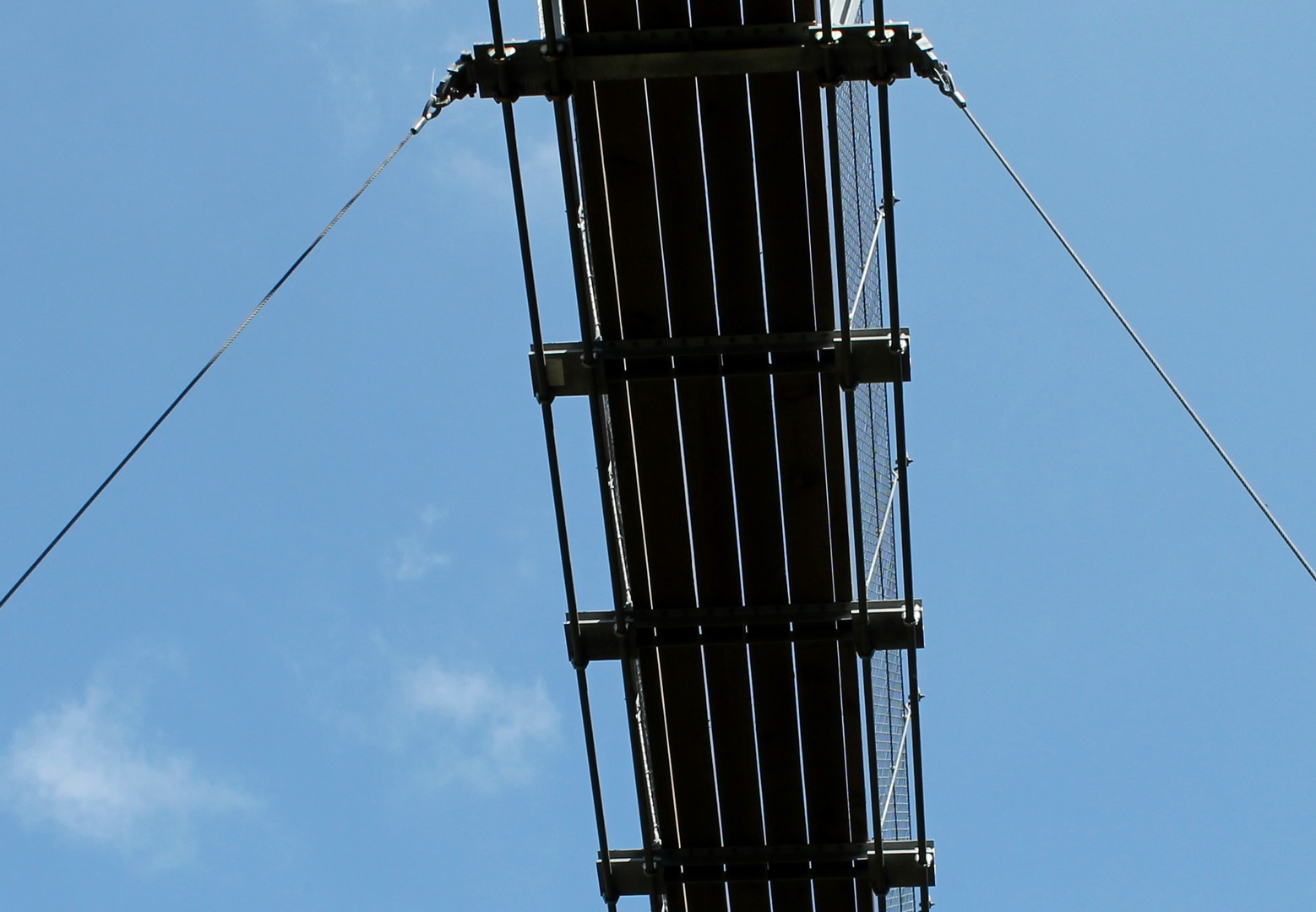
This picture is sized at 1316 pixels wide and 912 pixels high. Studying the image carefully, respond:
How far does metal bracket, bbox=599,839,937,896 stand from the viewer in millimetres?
11570

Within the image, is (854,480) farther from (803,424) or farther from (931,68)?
(931,68)

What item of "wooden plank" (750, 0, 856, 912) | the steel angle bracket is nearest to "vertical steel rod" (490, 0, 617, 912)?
the steel angle bracket

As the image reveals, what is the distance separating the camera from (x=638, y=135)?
9.68m

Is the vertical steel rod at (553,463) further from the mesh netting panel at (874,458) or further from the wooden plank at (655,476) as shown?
the mesh netting panel at (874,458)

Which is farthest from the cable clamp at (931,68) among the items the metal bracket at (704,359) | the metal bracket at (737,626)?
the metal bracket at (737,626)

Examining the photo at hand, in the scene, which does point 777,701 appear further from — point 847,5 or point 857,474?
point 847,5

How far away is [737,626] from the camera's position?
11.0m

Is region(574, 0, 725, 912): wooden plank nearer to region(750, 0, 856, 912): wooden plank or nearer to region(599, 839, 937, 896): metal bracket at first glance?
region(599, 839, 937, 896): metal bracket

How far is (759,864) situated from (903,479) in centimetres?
366

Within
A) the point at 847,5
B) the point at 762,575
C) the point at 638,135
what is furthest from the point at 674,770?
the point at 847,5

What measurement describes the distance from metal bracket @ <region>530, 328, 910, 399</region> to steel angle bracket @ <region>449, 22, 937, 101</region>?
5.85ft

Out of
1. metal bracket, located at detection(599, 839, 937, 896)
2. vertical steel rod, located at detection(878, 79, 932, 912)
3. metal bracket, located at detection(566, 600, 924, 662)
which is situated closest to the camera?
vertical steel rod, located at detection(878, 79, 932, 912)

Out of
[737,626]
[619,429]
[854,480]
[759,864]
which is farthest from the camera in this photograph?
[759,864]

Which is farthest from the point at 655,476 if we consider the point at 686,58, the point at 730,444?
the point at 686,58
